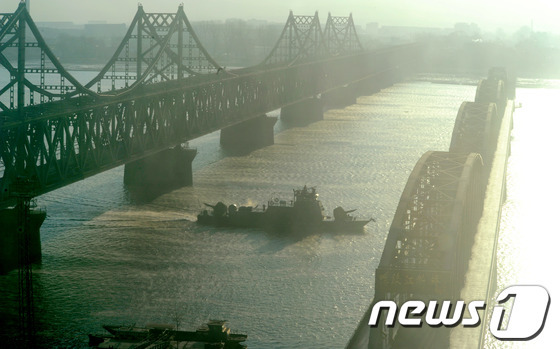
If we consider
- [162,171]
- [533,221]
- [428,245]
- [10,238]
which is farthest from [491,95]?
[428,245]

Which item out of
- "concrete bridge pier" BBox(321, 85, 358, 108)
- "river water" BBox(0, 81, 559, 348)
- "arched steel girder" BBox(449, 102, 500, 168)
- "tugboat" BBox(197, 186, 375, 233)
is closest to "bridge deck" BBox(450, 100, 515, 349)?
"arched steel girder" BBox(449, 102, 500, 168)

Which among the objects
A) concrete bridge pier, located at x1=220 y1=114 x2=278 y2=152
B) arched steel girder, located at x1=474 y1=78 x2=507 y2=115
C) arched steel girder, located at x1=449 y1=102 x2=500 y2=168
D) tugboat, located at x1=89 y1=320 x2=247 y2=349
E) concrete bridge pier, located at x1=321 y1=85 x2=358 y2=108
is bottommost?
concrete bridge pier, located at x1=321 y1=85 x2=358 y2=108

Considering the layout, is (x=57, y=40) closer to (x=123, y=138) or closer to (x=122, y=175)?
(x=122, y=175)

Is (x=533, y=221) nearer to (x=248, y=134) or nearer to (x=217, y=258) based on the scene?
(x=217, y=258)

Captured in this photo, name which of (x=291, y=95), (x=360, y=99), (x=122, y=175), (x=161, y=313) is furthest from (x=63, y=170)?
(x=360, y=99)

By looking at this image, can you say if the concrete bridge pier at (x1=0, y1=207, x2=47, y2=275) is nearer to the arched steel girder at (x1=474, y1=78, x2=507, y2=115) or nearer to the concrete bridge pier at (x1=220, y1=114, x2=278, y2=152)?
the arched steel girder at (x1=474, y1=78, x2=507, y2=115)

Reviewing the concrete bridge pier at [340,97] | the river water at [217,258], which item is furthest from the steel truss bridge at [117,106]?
the concrete bridge pier at [340,97]

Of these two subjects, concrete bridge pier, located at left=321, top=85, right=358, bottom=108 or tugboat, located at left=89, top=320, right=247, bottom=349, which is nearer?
tugboat, located at left=89, top=320, right=247, bottom=349
